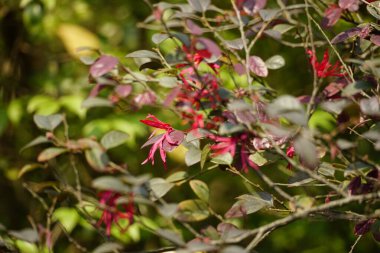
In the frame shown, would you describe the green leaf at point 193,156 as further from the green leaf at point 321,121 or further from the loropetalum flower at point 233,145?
the green leaf at point 321,121

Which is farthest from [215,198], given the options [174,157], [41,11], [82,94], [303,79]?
[41,11]

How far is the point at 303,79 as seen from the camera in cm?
221

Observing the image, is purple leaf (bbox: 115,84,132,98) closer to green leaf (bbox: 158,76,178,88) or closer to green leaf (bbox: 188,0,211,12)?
green leaf (bbox: 158,76,178,88)

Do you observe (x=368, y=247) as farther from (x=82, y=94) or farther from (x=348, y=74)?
(x=348, y=74)

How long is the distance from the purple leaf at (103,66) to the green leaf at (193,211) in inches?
8.7

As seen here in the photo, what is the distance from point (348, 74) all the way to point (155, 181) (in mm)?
365

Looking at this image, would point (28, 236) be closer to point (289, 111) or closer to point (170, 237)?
point (170, 237)

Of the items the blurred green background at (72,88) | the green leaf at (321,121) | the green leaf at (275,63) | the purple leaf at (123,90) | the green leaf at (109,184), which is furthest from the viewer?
the blurred green background at (72,88)

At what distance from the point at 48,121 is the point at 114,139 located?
136 mm

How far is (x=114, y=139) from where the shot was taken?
0.81m

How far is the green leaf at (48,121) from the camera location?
860 mm

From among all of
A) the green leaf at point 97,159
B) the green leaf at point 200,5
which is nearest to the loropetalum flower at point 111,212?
the green leaf at point 97,159

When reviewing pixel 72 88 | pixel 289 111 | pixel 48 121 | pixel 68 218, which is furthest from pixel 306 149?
Result: pixel 72 88

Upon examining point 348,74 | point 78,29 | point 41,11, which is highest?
point 348,74
